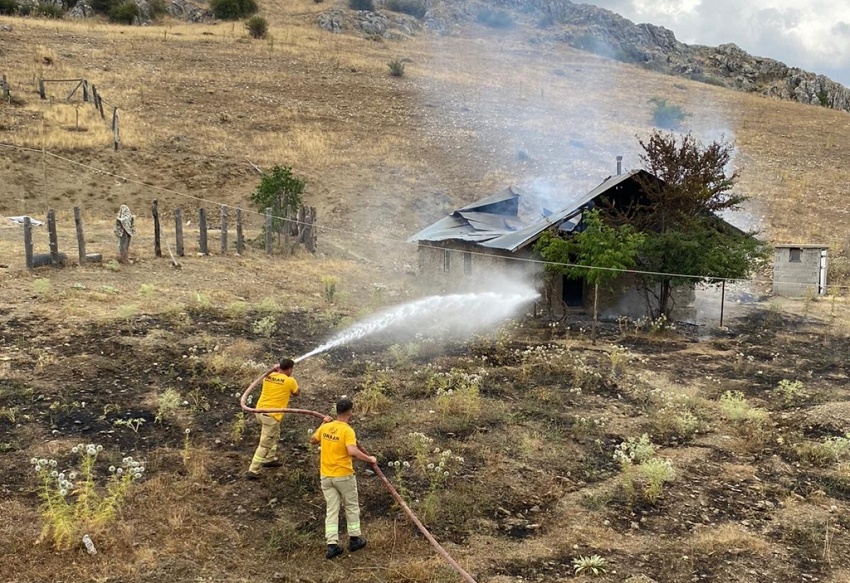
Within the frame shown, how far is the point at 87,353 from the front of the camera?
12078mm

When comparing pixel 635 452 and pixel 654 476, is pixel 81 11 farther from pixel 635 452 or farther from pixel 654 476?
pixel 654 476

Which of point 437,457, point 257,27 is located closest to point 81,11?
point 257,27

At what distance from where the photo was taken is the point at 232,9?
66.3 metres

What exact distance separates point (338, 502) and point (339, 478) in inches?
11.3

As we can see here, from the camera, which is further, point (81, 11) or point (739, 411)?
point (81, 11)

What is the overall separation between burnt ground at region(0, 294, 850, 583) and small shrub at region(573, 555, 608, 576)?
3.1 inches

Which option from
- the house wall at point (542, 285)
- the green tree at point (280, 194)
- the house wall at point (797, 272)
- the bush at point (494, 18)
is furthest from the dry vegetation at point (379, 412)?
the bush at point (494, 18)

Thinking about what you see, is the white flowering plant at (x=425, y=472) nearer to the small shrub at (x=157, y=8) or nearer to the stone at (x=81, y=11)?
the small shrub at (x=157, y=8)

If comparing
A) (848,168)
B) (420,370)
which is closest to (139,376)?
(420,370)

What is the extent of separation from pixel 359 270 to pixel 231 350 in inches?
453

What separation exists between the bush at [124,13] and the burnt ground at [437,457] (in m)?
58.2

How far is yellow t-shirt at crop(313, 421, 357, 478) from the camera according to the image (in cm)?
679

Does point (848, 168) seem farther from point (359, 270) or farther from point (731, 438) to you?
point (731, 438)

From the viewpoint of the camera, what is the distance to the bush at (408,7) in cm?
8144
